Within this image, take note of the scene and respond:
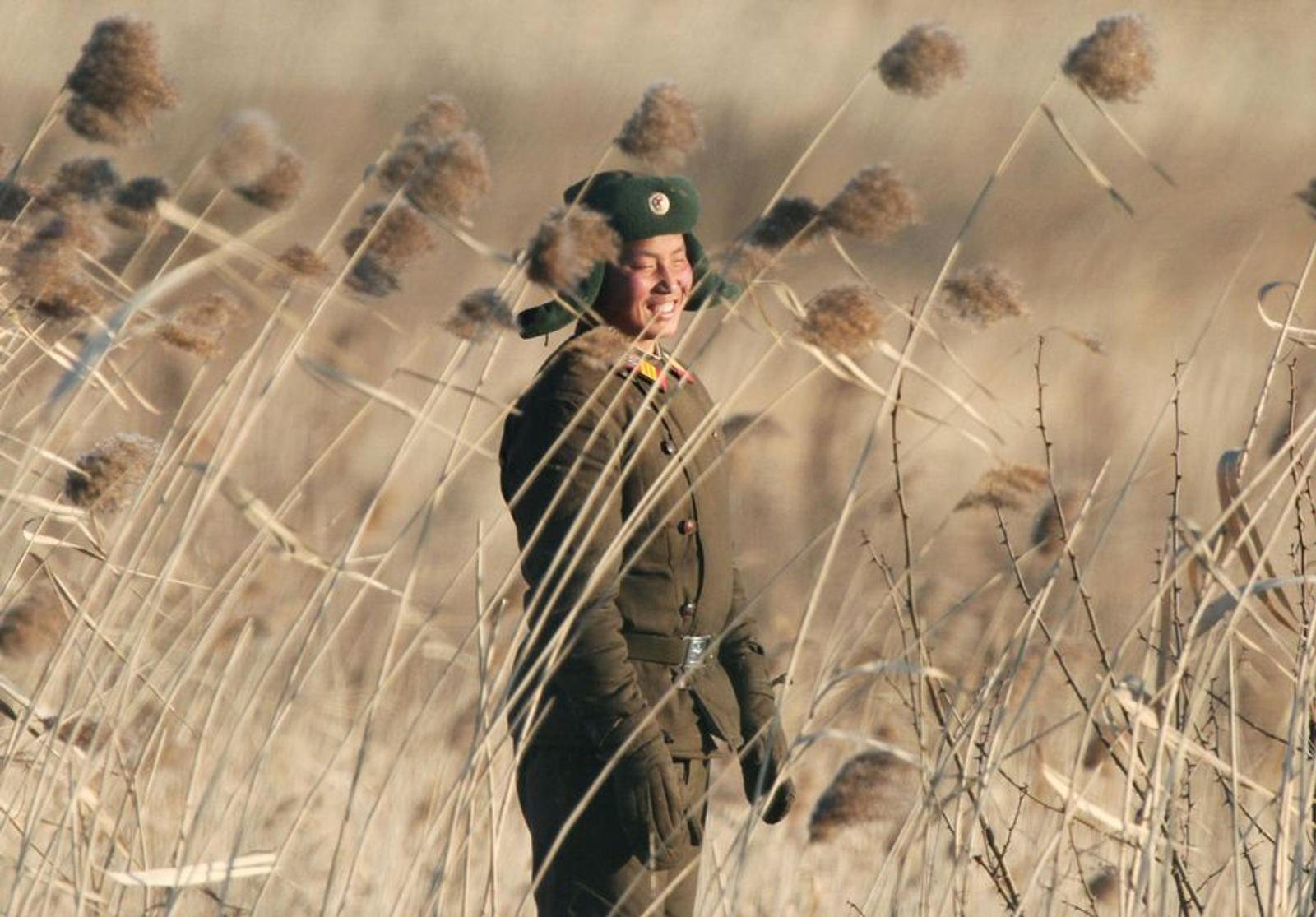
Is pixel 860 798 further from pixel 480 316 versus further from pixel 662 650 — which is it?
pixel 662 650

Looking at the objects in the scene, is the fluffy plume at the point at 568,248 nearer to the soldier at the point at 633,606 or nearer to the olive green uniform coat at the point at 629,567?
the olive green uniform coat at the point at 629,567

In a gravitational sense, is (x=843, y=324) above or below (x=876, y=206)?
below

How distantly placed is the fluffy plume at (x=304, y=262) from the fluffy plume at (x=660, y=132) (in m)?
0.30

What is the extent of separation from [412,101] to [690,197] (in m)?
5.72

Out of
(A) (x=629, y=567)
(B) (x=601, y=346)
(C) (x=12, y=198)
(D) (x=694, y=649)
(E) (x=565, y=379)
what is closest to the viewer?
(B) (x=601, y=346)

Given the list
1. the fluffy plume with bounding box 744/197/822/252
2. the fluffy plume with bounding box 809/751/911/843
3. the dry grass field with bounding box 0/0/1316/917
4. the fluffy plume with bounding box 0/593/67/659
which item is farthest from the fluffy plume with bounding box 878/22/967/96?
the fluffy plume with bounding box 0/593/67/659

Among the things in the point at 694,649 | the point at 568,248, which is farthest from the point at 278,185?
the point at 694,649

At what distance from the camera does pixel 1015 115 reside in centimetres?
864

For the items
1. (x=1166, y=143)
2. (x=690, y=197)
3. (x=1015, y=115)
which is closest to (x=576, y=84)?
(x=1015, y=115)

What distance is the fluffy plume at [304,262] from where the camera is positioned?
2.11 m

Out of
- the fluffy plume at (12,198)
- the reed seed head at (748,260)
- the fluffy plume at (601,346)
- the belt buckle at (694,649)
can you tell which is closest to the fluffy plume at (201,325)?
the fluffy plume at (12,198)

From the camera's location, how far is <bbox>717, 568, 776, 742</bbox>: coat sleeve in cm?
289

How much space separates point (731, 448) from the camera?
7.54ft

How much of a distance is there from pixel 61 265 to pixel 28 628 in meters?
0.41
